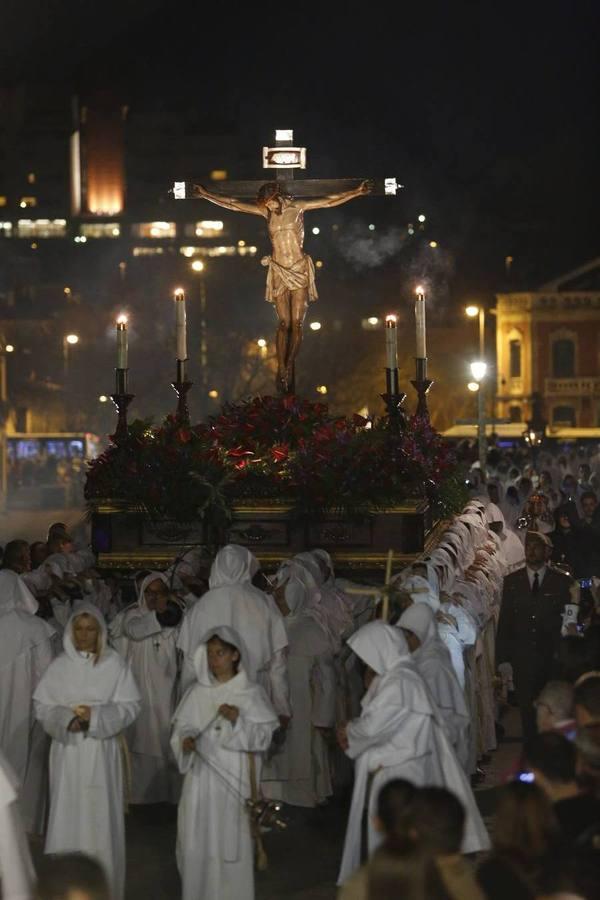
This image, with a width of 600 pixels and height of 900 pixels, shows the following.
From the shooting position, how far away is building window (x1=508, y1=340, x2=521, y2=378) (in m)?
86.4

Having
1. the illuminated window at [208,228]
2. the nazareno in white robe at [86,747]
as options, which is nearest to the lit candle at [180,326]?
the nazareno in white robe at [86,747]

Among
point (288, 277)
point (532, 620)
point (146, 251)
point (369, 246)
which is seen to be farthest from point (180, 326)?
point (146, 251)

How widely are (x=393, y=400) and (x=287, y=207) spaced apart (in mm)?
1997

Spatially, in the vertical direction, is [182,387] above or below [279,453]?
above

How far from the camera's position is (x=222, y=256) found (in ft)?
318

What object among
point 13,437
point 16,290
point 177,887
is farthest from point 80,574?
point 16,290

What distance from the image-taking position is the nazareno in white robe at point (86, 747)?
28.8 ft

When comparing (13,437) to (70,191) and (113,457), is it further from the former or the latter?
(70,191)

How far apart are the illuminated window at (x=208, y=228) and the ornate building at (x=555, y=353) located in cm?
2713

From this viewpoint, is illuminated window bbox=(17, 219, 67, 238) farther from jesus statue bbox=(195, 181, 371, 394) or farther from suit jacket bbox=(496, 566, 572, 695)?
suit jacket bbox=(496, 566, 572, 695)

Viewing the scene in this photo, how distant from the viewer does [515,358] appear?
284 ft

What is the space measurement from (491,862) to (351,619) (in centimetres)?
680

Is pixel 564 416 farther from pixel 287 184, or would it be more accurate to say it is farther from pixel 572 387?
pixel 287 184

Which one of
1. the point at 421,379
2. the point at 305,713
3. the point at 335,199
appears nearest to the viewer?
the point at 305,713
